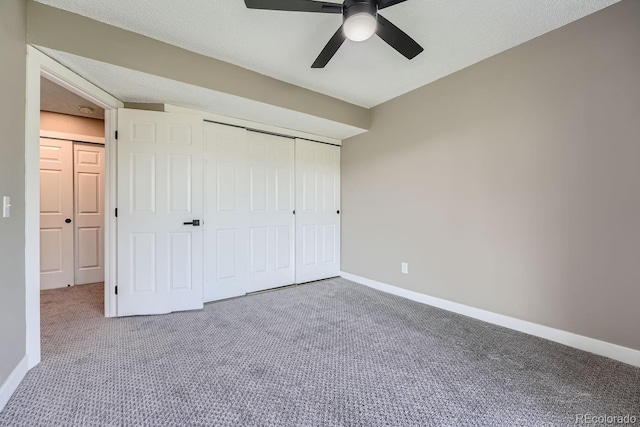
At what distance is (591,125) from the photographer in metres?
2.02

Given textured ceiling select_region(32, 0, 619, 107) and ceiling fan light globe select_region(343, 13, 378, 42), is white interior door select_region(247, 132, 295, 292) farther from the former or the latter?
ceiling fan light globe select_region(343, 13, 378, 42)

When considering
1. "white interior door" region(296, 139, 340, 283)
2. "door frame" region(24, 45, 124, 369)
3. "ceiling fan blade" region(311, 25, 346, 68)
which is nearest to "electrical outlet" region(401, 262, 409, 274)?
"white interior door" region(296, 139, 340, 283)

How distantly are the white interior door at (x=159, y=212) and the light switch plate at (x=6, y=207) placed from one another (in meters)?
1.05

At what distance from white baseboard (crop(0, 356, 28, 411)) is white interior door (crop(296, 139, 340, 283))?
266 centimetres

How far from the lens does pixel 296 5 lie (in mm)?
1553

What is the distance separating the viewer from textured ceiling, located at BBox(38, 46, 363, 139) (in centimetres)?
211

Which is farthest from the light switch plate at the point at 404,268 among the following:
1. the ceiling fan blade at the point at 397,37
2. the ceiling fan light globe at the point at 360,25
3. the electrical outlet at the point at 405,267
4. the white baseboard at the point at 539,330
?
the ceiling fan light globe at the point at 360,25

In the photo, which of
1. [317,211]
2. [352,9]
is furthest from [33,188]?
[317,211]

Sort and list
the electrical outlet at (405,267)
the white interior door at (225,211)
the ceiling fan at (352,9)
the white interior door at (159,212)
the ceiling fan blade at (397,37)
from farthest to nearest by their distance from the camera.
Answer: the electrical outlet at (405,267), the white interior door at (225,211), the white interior door at (159,212), the ceiling fan blade at (397,37), the ceiling fan at (352,9)

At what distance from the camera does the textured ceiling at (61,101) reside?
2955 mm

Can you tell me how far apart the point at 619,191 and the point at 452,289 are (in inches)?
60.4

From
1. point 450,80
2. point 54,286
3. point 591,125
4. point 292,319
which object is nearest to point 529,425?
point 292,319

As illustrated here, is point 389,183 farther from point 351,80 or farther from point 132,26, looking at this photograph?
point 132,26

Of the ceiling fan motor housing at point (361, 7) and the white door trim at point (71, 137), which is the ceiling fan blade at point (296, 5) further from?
the white door trim at point (71, 137)
